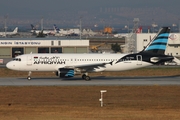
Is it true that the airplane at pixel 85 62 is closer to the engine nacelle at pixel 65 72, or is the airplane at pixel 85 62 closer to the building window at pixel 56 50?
the engine nacelle at pixel 65 72

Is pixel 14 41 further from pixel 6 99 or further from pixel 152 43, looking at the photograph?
pixel 6 99

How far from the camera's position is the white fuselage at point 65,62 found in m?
49.6

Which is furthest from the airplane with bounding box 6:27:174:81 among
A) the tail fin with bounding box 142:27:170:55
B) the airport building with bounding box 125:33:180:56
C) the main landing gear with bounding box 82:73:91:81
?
the airport building with bounding box 125:33:180:56

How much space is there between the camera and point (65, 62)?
49.8 meters

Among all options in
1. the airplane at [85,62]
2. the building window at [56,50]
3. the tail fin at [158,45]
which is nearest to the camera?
the airplane at [85,62]

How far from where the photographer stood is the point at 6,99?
3441 centimetres

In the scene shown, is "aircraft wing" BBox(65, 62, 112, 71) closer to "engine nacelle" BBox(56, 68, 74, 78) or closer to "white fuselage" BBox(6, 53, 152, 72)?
"white fuselage" BBox(6, 53, 152, 72)

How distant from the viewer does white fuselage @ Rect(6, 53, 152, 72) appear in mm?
49562

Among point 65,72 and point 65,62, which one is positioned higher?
point 65,62

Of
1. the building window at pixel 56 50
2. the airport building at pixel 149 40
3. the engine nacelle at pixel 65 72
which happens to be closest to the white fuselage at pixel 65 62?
the engine nacelle at pixel 65 72

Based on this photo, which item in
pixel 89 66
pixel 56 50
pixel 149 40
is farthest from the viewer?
pixel 149 40

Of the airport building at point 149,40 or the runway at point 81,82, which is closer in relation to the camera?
the runway at point 81,82

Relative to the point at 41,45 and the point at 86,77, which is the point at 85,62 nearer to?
the point at 86,77

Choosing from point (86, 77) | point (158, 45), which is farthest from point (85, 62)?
point (158, 45)
